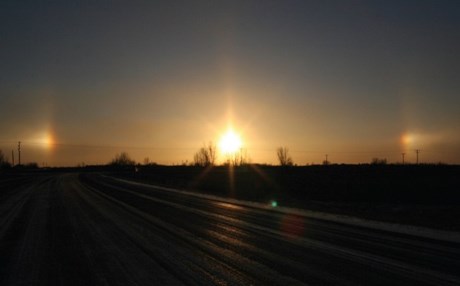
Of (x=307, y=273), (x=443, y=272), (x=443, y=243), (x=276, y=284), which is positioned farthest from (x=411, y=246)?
(x=276, y=284)

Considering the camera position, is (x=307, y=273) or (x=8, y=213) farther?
(x=8, y=213)

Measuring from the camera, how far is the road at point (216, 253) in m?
8.03

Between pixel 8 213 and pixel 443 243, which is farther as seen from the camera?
pixel 8 213

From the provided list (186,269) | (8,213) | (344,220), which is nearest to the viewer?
(186,269)

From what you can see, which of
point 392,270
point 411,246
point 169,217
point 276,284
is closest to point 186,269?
point 276,284

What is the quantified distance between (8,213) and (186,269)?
571 inches

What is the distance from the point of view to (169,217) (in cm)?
1800

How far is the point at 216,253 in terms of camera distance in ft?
33.9

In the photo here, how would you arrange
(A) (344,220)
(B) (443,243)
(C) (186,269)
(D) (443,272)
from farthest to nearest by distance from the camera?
(A) (344,220) < (B) (443,243) < (C) (186,269) < (D) (443,272)

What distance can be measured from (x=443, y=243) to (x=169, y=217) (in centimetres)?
978

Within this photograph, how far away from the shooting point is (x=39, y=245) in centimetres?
1188

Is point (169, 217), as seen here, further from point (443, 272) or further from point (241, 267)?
point (443, 272)

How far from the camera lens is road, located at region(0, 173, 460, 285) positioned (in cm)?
803

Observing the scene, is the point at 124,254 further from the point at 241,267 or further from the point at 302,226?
the point at 302,226
